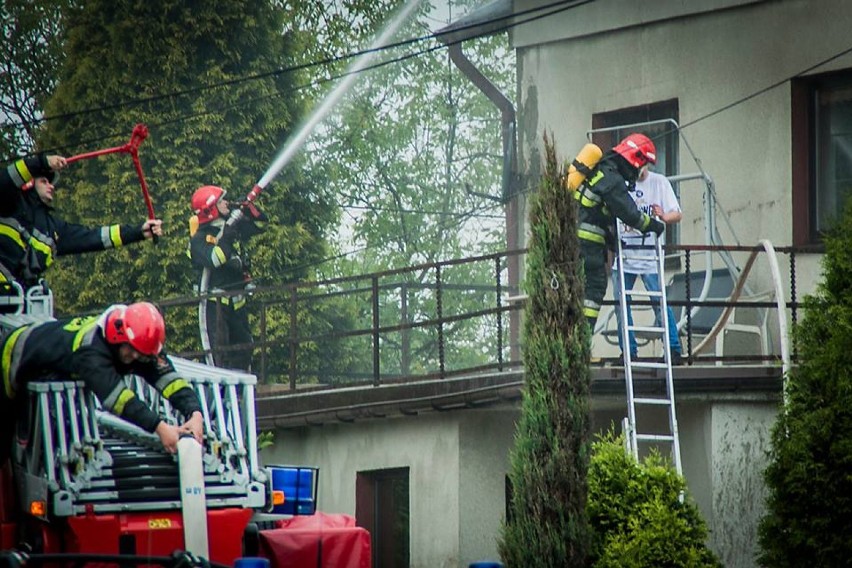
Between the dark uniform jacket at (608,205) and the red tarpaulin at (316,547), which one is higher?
the dark uniform jacket at (608,205)

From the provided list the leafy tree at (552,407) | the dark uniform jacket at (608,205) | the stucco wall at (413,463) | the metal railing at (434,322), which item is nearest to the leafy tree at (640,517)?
the leafy tree at (552,407)

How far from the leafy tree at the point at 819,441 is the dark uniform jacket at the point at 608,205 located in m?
1.86

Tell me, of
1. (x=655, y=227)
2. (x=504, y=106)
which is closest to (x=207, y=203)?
(x=504, y=106)

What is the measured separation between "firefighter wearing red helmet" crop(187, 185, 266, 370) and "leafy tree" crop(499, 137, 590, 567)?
5.78m

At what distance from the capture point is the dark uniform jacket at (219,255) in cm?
1858

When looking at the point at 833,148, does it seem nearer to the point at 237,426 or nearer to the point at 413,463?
the point at 413,463

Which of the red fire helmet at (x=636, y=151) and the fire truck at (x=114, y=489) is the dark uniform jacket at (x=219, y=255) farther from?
the fire truck at (x=114, y=489)

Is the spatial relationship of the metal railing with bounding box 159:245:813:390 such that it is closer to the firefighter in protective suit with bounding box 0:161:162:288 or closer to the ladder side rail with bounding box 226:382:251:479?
the firefighter in protective suit with bounding box 0:161:162:288

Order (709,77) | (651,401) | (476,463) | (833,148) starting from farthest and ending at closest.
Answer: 1. (709,77)
2. (833,148)
3. (476,463)
4. (651,401)

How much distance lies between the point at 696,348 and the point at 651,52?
329cm

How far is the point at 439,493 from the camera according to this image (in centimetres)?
1582

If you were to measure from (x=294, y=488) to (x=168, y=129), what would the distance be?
1262cm

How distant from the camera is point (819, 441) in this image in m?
12.9

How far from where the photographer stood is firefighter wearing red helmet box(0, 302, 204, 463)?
11008mm
